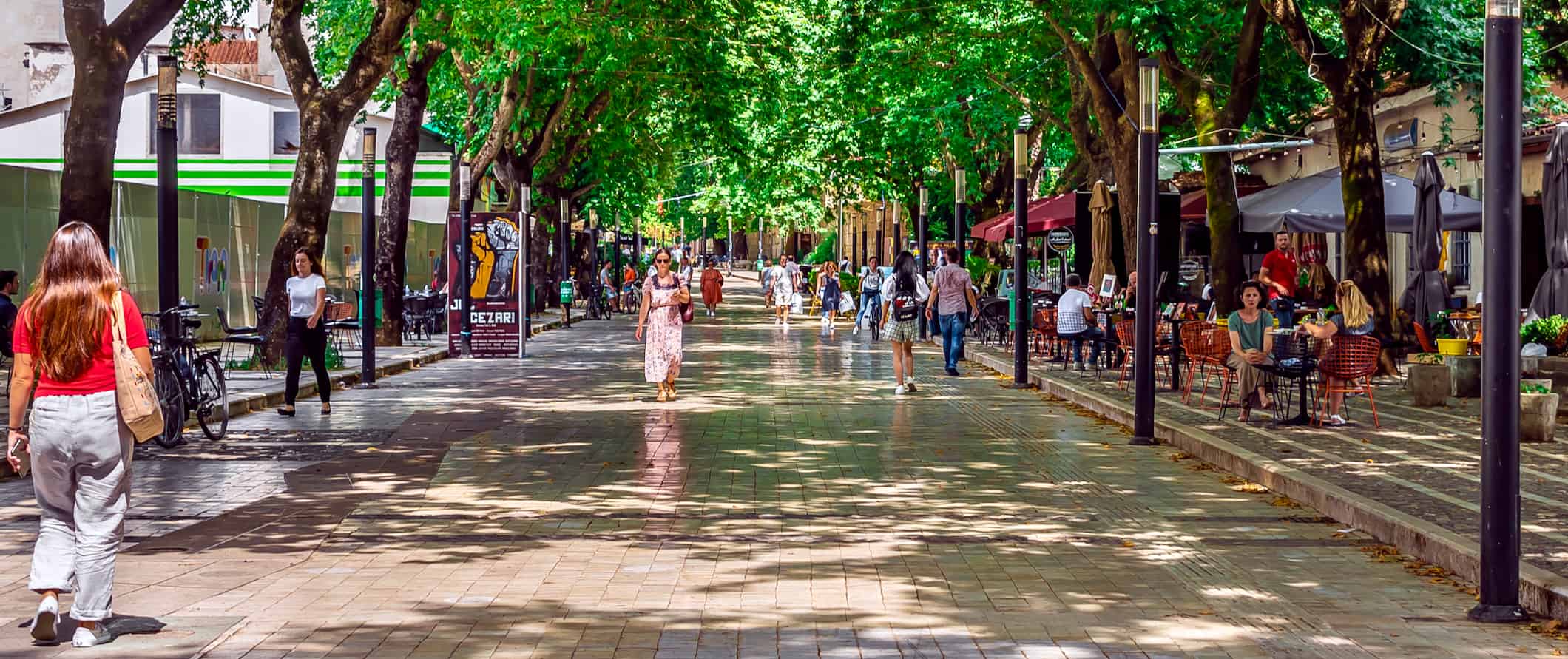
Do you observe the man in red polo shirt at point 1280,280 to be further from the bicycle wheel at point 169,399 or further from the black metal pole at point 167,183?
the bicycle wheel at point 169,399

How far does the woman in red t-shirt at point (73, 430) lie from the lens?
262 inches

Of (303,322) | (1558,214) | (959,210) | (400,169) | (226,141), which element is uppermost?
(226,141)

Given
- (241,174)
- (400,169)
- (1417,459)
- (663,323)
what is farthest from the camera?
(241,174)

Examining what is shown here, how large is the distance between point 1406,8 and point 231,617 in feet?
58.6

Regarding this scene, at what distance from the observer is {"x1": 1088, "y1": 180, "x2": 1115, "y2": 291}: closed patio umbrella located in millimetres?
28281

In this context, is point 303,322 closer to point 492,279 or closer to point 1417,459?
point 1417,459

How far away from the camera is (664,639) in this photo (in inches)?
267

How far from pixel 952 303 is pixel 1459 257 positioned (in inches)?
380

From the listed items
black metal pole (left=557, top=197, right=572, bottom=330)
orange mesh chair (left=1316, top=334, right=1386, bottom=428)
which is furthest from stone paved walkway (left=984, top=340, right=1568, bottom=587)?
black metal pole (left=557, top=197, right=572, bottom=330)

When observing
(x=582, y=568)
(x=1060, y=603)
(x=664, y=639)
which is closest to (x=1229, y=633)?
(x=1060, y=603)

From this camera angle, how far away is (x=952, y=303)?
24125mm

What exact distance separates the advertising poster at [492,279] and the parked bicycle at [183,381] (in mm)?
13443

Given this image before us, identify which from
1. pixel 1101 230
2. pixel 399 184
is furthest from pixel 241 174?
pixel 1101 230

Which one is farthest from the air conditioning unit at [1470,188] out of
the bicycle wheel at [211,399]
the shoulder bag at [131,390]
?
the shoulder bag at [131,390]
